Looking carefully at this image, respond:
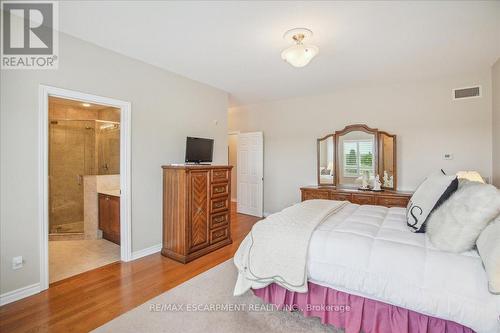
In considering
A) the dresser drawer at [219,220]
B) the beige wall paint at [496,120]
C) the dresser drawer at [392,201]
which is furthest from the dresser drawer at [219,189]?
the beige wall paint at [496,120]

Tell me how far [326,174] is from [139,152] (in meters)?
3.41

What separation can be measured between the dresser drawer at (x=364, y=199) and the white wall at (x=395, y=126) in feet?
2.15

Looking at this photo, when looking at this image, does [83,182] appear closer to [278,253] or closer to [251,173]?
[251,173]

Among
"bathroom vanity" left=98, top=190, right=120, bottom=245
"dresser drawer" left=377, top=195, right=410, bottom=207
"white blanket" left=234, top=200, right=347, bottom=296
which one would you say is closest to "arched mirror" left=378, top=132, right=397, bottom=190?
"dresser drawer" left=377, top=195, right=410, bottom=207

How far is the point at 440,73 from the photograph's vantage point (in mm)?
3615

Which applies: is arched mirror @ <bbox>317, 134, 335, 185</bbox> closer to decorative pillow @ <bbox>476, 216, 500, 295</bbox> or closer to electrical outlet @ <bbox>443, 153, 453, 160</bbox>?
electrical outlet @ <bbox>443, 153, 453, 160</bbox>

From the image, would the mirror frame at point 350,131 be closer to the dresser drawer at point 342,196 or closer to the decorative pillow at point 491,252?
the dresser drawer at point 342,196

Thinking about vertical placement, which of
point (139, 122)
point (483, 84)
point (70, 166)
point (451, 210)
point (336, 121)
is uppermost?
point (483, 84)

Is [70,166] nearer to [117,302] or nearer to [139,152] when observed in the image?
[139,152]

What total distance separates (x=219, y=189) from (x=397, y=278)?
252 centimetres

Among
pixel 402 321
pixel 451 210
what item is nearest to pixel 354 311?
pixel 402 321

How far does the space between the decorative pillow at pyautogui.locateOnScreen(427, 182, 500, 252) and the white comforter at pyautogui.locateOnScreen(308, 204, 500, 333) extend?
0.22 feet

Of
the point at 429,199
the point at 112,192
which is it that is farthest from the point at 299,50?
the point at 112,192

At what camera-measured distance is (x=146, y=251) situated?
333 cm
